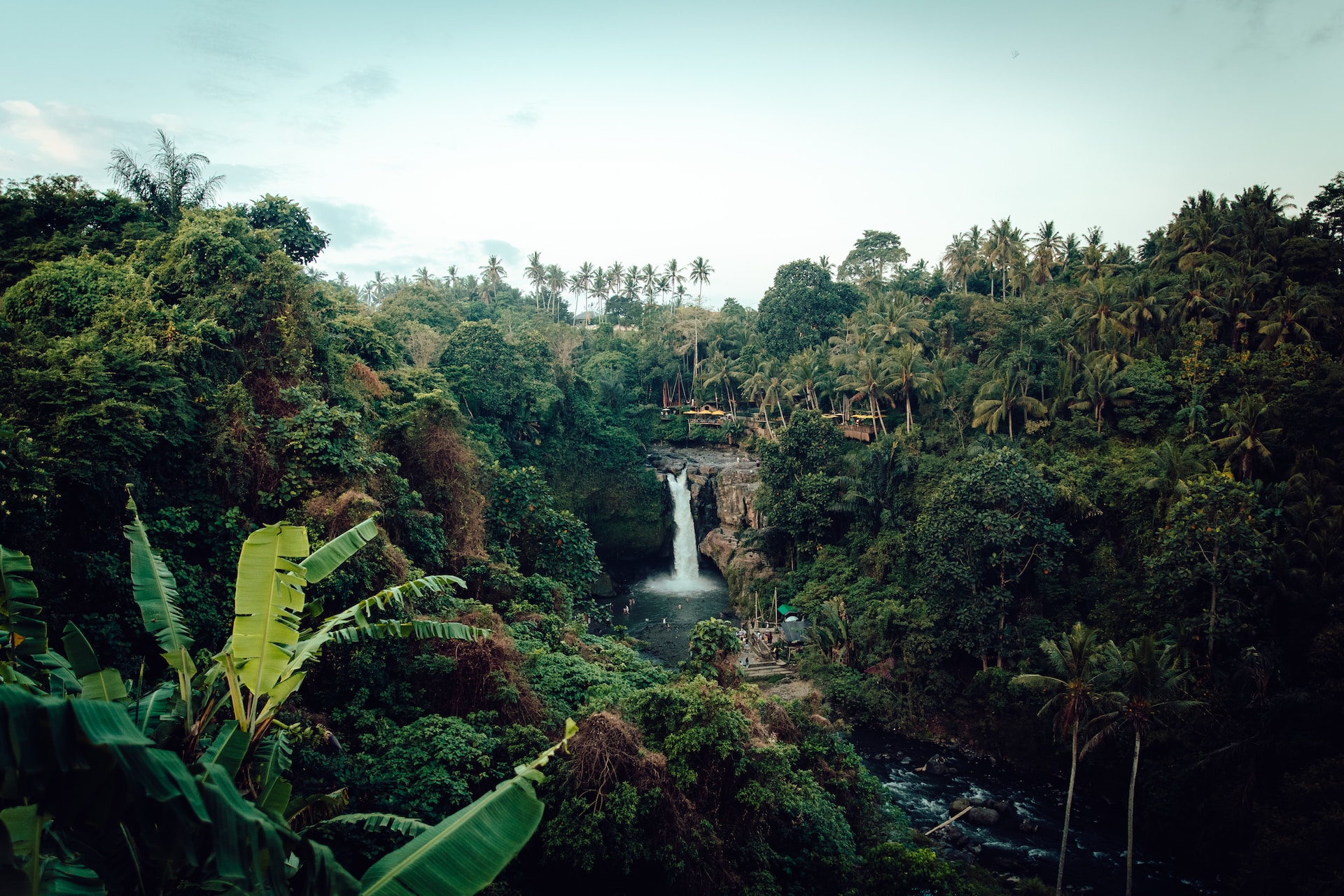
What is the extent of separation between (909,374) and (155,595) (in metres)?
31.7

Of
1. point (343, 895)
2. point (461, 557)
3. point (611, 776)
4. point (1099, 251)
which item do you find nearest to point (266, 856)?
point (343, 895)

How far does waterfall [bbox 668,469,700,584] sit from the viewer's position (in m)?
39.1

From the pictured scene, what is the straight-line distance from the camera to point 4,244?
1770cm

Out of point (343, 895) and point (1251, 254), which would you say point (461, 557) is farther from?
point (1251, 254)

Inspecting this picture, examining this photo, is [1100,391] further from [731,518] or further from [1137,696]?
[731,518]

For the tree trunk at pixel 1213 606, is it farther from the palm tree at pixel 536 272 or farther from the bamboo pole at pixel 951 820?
the palm tree at pixel 536 272

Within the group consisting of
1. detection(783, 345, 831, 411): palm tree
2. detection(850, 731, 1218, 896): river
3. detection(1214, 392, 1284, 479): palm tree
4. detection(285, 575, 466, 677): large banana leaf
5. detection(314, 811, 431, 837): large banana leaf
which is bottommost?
detection(850, 731, 1218, 896): river

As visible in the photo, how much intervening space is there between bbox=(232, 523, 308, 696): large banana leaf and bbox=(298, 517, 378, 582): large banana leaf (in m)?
0.72

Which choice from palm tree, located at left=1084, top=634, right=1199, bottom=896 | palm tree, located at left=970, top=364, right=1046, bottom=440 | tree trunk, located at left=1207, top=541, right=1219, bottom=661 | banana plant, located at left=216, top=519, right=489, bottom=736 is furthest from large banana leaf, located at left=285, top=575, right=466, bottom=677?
palm tree, located at left=970, top=364, right=1046, bottom=440

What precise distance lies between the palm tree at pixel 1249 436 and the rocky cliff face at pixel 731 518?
17.1m

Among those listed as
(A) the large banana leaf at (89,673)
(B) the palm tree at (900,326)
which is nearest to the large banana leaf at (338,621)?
(A) the large banana leaf at (89,673)

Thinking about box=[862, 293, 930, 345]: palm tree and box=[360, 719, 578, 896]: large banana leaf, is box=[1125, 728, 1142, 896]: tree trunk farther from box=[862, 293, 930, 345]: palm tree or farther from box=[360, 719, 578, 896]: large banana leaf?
box=[862, 293, 930, 345]: palm tree

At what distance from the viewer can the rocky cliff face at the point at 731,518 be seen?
109 feet

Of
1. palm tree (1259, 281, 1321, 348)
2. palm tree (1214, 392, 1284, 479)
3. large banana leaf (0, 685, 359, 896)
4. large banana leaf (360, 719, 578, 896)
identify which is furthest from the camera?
palm tree (1259, 281, 1321, 348)
